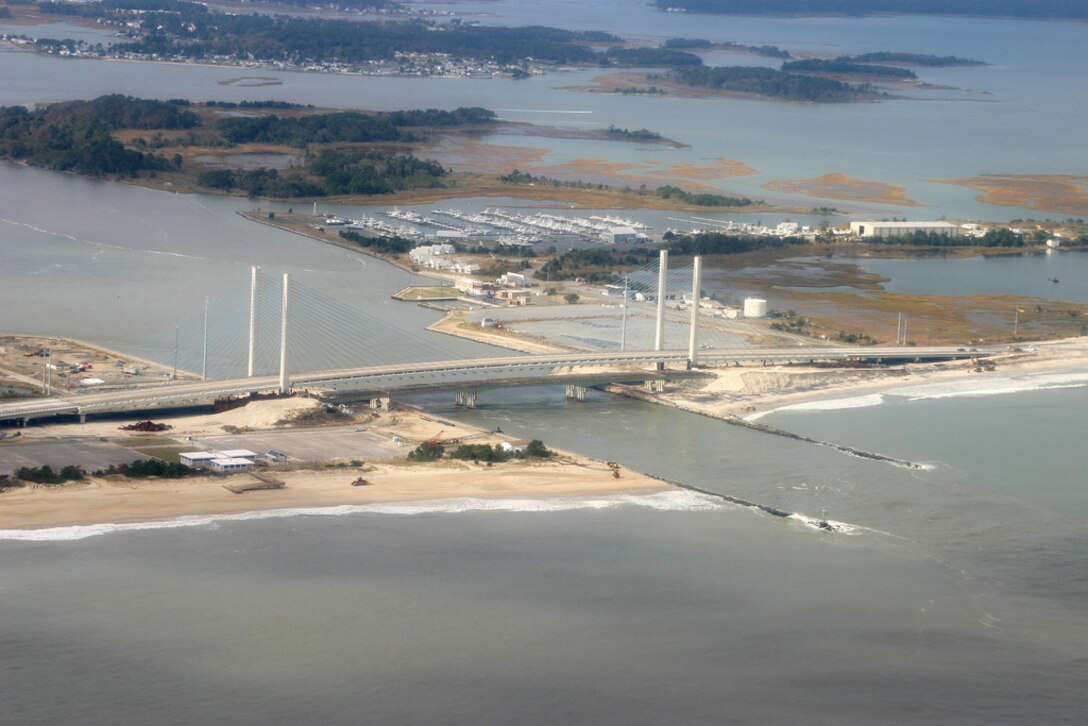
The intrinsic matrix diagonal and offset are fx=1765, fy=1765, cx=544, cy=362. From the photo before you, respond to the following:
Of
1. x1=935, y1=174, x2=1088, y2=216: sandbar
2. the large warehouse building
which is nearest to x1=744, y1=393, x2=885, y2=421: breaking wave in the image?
the large warehouse building

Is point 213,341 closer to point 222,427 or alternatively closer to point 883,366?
point 222,427

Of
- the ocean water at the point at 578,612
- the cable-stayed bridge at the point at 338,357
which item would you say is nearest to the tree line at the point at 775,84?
the cable-stayed bridge at the point at 338,357

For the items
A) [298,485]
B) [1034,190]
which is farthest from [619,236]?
[298,485]

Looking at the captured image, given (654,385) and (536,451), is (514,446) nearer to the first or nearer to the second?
(536,451)

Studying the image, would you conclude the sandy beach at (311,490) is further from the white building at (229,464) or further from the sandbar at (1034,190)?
the sandbar at (1034,190)

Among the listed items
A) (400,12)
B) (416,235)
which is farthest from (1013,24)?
(416,235)

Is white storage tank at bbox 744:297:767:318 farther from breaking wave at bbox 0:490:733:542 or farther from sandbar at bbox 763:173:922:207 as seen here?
sandbar at bbox 763:173:922:207

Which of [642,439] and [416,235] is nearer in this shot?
[642,439]
